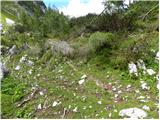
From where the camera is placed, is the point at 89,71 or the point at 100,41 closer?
the point at 89,71

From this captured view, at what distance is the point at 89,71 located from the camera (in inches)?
660

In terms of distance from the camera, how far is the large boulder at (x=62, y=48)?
63.1 feet

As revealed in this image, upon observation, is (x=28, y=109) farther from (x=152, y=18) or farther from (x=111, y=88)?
(x=152, y=18)

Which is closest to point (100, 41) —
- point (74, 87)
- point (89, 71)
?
point (89, 71)

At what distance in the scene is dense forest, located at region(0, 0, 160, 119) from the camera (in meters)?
13.4

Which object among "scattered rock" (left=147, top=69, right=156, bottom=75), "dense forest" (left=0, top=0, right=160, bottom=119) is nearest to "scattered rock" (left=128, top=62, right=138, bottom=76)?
"dense forest" (left=0, top=0, right=160, bottom=119)

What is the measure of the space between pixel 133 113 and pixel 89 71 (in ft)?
16.1

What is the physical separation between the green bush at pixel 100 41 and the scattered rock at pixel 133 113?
6.03m

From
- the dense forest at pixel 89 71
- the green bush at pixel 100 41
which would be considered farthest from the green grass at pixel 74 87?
the green bush at pixel 100 41

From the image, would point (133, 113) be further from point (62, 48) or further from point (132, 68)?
point (62, 48)

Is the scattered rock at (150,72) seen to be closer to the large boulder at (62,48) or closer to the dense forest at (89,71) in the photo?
the dense forest at (89,71)

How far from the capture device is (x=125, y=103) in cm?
1319

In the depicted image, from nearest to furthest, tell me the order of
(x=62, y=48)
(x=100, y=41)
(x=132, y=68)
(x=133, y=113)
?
(x=133, y=113)
(x=132, y=68)
(x=100, y=41)
(x=62, y=48)

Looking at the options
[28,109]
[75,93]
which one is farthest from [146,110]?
[28,109]
